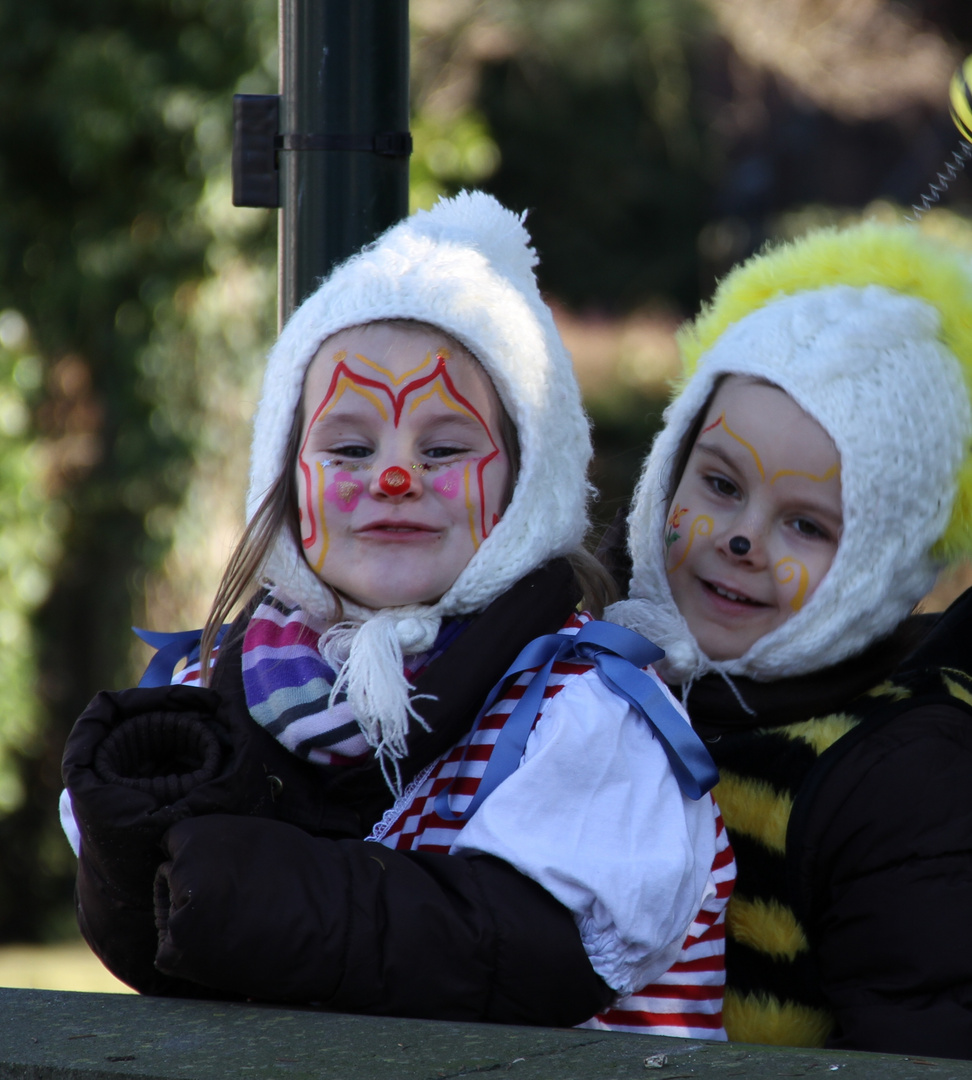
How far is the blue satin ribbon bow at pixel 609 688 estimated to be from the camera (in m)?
1.85

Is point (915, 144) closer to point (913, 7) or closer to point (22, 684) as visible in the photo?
point (913, 7)

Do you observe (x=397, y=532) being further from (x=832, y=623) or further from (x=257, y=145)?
(x=257, y=145)

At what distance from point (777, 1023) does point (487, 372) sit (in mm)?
1056

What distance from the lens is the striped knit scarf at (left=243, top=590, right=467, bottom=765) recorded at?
6.29 ft

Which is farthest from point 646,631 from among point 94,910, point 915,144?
point 915,144

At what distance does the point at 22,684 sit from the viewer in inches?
263

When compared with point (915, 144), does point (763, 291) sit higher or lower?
lower

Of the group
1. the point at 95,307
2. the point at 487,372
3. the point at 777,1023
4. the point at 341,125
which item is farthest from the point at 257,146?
the point at 95,307

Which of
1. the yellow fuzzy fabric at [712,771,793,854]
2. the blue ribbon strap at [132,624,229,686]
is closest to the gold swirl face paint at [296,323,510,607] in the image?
the blue ribbon strap at [132,624,229,686]

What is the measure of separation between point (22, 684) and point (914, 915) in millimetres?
5507

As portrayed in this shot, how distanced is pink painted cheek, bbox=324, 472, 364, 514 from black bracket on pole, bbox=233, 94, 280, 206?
0.66 meters

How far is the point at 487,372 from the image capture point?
83.2 inches

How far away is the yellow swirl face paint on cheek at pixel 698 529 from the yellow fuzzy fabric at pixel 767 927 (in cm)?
54

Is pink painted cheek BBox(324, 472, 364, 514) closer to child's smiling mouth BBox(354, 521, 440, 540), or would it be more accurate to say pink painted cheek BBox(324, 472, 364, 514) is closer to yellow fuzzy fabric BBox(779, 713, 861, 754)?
child's smiling mouth BBox(354, 521, 440, 540)
